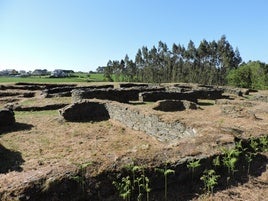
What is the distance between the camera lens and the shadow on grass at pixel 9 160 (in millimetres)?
10194

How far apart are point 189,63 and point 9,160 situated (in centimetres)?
9401

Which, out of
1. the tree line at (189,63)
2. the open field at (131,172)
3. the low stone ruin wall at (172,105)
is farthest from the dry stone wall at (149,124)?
the tree line at (189,63)

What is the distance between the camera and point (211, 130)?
33.2 feet

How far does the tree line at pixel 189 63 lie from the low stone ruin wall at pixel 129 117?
7423cm

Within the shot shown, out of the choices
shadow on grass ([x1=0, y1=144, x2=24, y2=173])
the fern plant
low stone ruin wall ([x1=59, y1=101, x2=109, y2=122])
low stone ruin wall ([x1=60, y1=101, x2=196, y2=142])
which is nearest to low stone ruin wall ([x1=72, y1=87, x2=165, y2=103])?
low stone ruin wall ([x1=59, y1=101, x2=109, y2=122])

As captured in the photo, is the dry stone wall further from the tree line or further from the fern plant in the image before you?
the tree line

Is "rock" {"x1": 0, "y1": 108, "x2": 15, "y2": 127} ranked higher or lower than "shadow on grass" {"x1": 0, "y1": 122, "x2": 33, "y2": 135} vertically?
higher

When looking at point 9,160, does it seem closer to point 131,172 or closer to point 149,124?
point 131,172

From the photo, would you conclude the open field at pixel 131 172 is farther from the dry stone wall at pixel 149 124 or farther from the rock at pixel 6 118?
the rock at pixel 6 118

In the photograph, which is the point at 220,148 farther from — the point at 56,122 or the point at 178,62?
the point at 178,62

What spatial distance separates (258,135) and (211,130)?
1.51 meters

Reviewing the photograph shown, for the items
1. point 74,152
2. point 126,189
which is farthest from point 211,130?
point 74,152

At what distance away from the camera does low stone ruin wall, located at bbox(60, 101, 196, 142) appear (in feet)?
42.6

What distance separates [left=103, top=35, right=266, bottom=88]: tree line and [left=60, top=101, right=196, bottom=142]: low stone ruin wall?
74.2 meters
